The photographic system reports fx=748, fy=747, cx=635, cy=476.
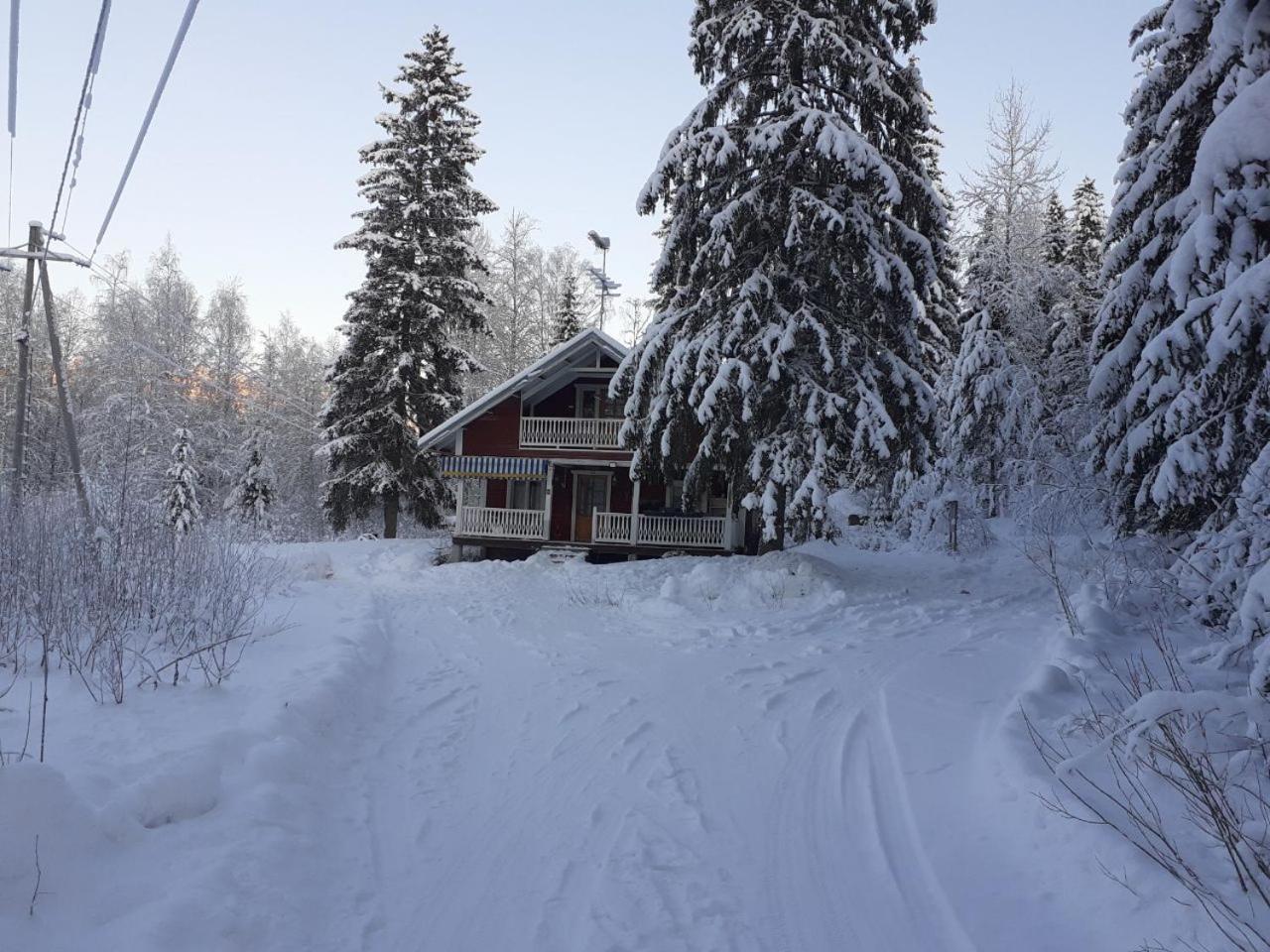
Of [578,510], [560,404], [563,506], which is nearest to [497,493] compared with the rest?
[563,506]

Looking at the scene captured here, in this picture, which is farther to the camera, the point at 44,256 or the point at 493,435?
the point at 493,435

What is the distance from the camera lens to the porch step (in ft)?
64.0

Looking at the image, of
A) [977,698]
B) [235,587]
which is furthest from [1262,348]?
[235,587]

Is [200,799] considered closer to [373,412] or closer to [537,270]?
[373,412]

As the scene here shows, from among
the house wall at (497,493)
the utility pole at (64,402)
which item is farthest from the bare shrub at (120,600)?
the house wall at (497,493)

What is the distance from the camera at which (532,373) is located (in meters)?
20.1

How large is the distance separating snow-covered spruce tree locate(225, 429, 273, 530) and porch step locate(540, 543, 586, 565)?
540 inches

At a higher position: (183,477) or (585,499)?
(183,477)

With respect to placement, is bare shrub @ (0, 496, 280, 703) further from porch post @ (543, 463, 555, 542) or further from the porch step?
porch post @ (543, 463, 555, 542)

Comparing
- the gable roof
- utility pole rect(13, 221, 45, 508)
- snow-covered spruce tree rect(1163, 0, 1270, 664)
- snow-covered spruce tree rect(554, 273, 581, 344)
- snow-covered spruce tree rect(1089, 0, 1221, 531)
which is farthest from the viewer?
snow-covered spruce tree rect(554, 273, 581, 344)

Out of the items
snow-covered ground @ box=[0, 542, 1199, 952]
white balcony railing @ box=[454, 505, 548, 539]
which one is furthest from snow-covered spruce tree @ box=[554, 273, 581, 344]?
snow-covered ground @ box=[0, 542, 1199, 952]

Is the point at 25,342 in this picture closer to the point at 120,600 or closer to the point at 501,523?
the point at 120,600

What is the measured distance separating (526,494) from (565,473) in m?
1.52

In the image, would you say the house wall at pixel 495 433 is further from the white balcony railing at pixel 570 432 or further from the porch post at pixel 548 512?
the porch post at pixel 548 512
